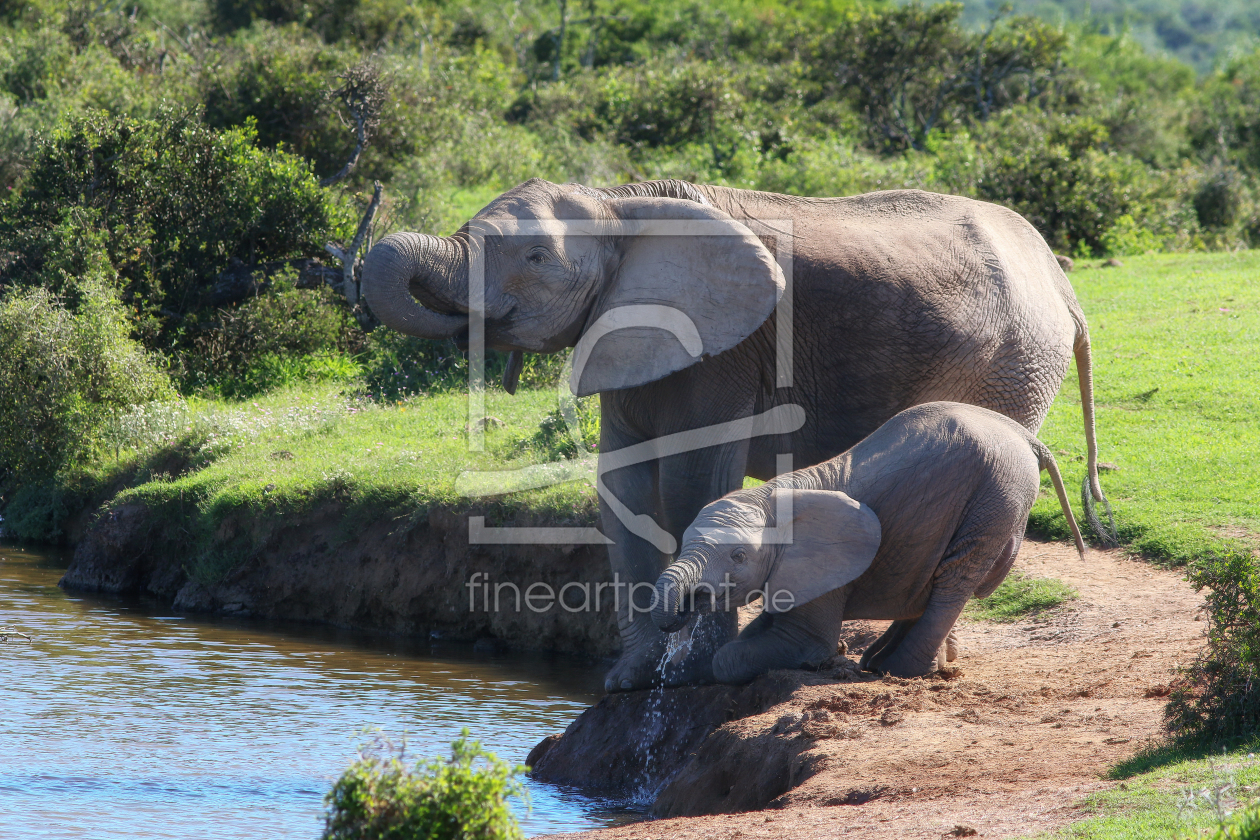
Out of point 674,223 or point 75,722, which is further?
point 75,722

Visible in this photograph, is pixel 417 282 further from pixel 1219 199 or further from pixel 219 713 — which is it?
pixel 1219 199

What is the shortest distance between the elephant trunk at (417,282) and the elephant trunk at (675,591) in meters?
1.52

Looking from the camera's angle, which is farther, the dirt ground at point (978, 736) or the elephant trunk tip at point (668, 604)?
the elephant trunk tip at point (668, 604)

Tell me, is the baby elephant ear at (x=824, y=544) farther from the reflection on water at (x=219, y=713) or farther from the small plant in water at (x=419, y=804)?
the small plant in water at (x=419, y=804)

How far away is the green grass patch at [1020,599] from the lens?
9.51 m

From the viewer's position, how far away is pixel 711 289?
698 centimetres

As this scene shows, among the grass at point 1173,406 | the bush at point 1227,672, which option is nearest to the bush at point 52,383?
the grass at point 1173,406

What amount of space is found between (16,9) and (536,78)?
1247 centimetres

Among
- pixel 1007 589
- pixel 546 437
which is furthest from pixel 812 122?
pixel 1007 589

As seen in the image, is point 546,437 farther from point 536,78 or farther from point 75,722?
point 536,78

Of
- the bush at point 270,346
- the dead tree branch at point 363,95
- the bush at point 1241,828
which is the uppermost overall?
the dead tree branch at point 363,95

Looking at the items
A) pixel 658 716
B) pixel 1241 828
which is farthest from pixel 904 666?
pixel 1241 828

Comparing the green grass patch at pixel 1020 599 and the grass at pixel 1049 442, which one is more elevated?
the grass at pixel 1049 442

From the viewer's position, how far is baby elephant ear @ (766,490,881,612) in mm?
6656
